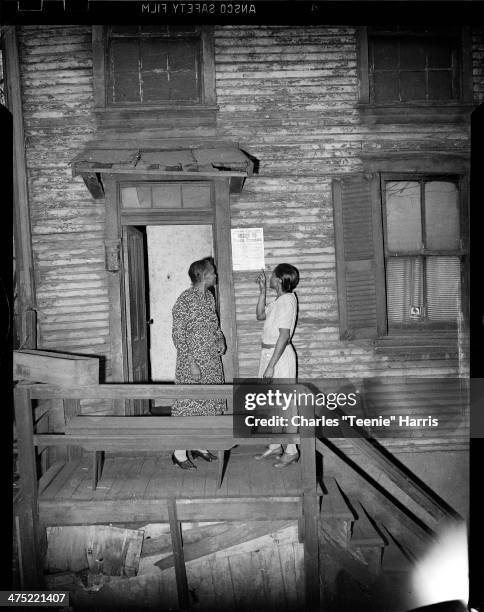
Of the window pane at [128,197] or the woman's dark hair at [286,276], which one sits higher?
the window pane at [128,197]

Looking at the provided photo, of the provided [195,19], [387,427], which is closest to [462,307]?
[387,427]

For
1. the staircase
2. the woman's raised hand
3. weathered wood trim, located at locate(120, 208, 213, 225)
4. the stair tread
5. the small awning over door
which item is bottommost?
the staircase

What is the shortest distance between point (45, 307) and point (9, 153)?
275cm

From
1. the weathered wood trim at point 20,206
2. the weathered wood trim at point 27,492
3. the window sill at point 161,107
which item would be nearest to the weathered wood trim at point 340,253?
the window sill at point 161,107

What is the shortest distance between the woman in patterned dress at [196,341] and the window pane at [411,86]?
3104 mm

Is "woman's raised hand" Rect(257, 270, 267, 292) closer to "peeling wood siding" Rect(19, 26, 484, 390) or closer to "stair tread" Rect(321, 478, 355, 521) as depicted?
"peeling wood siding" Rect(19, 26, 484, 390)

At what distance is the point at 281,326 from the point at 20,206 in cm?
316

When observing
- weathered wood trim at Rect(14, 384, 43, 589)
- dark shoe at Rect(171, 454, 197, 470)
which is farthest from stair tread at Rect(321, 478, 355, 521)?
weathered wood trim at Rect(14, 384, 43, 589)

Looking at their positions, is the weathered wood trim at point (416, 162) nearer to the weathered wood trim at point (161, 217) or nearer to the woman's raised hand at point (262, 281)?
the woman's raised hand at point (262, 281)

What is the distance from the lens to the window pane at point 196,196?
4559 millimetres

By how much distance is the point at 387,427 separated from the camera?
15.7 feet

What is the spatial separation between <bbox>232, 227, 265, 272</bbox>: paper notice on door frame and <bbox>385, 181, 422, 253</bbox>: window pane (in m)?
1.51

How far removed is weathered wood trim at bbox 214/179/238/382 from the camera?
4523mm

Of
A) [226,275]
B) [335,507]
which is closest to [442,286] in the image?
[226,275]
